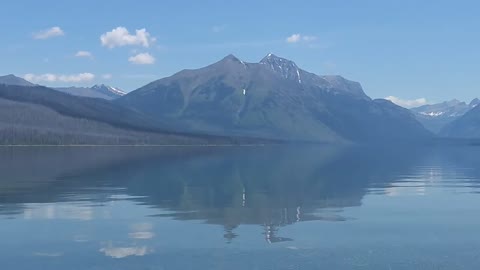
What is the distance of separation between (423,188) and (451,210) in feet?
83.1

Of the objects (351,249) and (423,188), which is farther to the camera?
(423,188)

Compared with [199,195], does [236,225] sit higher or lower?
lower

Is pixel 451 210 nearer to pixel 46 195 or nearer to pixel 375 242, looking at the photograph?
pixel 375 242

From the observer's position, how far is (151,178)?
102 metres

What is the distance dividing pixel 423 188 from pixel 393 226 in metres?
38.4

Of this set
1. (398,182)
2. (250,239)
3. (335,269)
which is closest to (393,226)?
(250,239)

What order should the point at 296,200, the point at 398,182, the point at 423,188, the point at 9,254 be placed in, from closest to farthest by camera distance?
the point at 9,254
the point at 296,200
the point at 423,188
the point at 398,182

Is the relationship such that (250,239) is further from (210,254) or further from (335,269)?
(335,269)

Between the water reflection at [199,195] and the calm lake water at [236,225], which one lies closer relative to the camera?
the calm lake water at [236,225]

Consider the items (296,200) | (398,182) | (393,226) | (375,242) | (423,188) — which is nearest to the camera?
(375,242)

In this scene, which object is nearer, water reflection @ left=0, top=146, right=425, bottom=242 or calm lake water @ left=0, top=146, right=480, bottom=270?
calm lake water @ left=0, top=146, right=480, bottom=270

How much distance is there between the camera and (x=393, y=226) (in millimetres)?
52656

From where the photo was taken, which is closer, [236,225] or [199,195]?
[236,225]

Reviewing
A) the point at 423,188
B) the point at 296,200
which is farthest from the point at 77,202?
the point at 423,188
